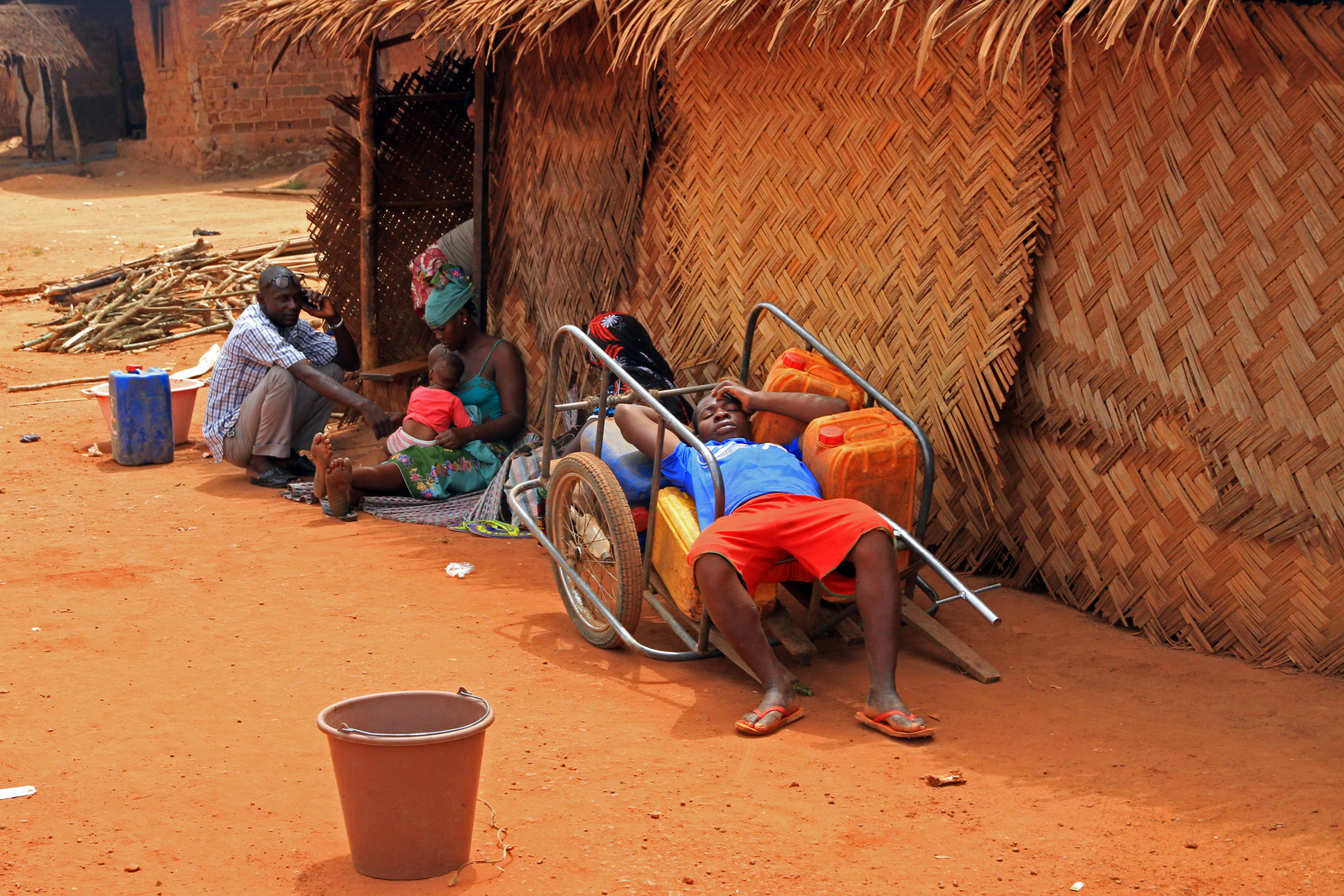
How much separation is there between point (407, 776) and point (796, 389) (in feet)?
8.16

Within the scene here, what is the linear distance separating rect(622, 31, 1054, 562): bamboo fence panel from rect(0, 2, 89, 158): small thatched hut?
1927 centimetres

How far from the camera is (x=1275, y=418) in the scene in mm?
3867

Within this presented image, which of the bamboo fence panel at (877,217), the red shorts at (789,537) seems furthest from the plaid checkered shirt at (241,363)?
the red shorts at (789,537)

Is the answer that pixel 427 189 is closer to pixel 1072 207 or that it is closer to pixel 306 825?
pixel 1072 207

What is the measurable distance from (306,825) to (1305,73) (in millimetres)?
3542

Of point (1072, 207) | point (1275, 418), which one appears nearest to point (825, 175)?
point (1072, 207)

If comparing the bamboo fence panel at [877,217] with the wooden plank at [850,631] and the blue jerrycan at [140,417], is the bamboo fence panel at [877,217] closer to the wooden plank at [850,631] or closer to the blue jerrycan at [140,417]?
the wooden plank at [850,631]

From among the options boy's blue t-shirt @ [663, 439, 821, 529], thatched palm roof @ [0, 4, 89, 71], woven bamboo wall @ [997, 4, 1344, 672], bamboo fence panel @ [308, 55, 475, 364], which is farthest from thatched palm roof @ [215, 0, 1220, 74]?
thatched palm roof @ [0, 4, 89, 71]

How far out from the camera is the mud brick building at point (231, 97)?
1803cm

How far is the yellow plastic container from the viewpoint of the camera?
13.1 ft

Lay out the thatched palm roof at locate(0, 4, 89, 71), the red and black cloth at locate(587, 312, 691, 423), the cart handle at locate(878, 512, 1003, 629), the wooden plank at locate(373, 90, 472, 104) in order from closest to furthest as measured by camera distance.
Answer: the cart handle at locate(878, 512, 1003, 629) → the red and black cloth at locate(587, 312, 691, 423) → the wooden plank at locate(373, 90, 472, 104) → the thatched palm roof at locate(0, 4, 89, 71)

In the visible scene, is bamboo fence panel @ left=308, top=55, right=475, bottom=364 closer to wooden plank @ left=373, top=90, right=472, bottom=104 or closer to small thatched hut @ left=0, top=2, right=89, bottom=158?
wooden plank @ left=373, top=90, right=472, bottom=104

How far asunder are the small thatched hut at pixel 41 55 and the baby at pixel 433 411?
59.6 feet

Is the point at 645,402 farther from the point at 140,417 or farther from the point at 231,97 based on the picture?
the point at 231,97
